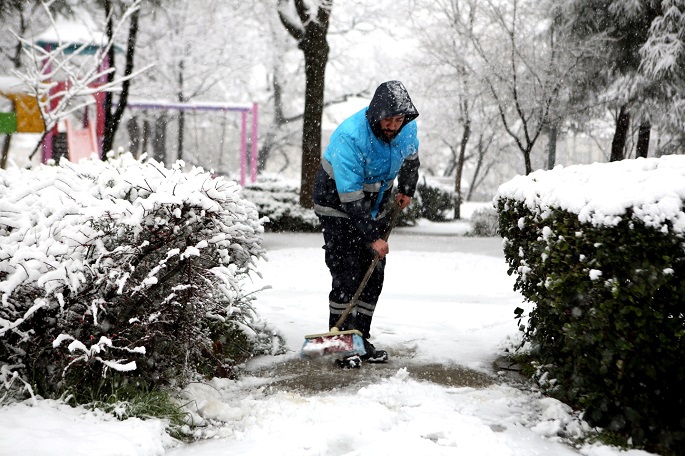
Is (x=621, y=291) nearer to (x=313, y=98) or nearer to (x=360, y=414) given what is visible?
(x=360, y=414)

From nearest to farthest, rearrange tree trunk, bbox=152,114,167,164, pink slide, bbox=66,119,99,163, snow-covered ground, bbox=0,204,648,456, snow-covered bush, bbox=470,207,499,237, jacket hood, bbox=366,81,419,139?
snow-covered ground, bbox=0,204,648,456 → jacket hood, bbox=366,81,419,139 → snow-covered bush, bbox=470,207,499,237 → pink slide, bbox=66,119,99,163 → tree trunk, bbox=152,114,167,164

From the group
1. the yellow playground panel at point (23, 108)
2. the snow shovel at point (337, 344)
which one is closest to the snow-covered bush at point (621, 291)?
the snow shovel at point (337, 344)

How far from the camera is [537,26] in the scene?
1695 centimetres

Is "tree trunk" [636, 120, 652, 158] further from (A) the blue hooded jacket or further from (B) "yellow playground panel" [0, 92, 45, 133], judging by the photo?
(B) "yellow playground panel" [0, 92, 45, 133]

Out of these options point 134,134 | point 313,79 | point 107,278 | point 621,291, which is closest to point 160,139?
point 134,134

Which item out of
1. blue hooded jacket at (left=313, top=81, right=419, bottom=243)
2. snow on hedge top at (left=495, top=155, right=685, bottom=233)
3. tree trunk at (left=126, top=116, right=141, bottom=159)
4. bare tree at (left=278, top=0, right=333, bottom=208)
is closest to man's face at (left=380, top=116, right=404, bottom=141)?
blue hooded jacket at (left=313, top=81, right=419, bottom=243)

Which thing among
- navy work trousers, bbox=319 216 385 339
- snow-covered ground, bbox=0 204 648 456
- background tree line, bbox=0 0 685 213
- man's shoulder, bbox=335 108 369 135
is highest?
background tree line, bbox=0 0 685 213

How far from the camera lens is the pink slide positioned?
17047mm

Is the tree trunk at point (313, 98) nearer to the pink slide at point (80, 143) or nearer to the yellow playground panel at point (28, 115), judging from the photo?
the yellow playground panel at point (28, 115)

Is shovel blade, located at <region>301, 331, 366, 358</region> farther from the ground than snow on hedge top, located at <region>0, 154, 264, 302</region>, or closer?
closer

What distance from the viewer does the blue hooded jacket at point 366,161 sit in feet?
13.9

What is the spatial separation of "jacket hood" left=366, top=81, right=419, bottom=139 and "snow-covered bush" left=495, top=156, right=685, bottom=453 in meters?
1.16

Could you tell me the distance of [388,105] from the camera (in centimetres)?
422

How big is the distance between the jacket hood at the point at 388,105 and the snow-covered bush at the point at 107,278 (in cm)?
124
